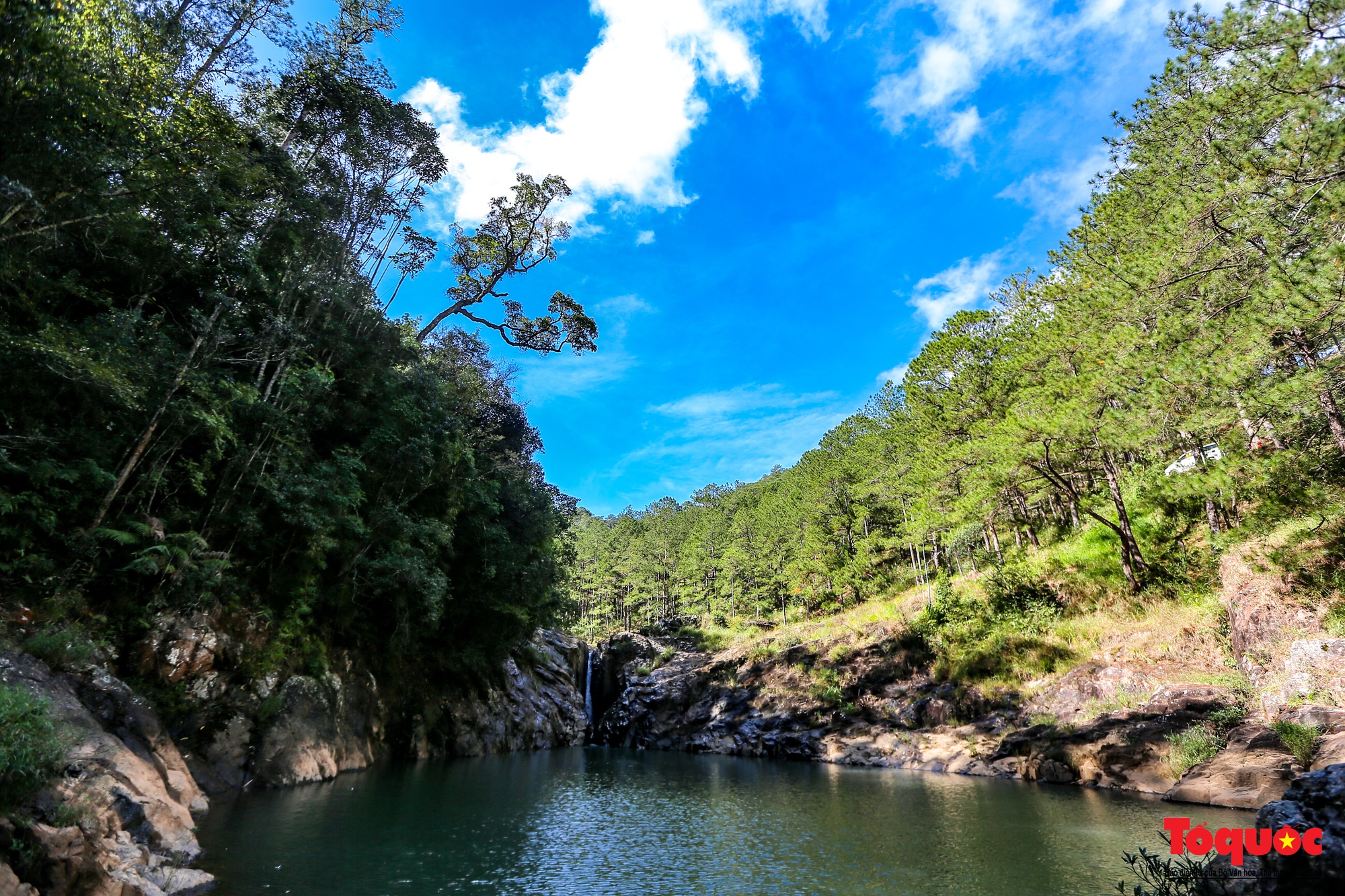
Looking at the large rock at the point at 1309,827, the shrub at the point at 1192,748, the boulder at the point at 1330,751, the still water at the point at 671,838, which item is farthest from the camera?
the shrub at the point at 1192,748

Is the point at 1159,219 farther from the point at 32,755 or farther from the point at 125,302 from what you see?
the point at 125,302

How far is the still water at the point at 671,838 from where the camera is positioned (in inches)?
372

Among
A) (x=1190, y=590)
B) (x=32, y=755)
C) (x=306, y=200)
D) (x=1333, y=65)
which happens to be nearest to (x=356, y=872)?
(x=32, y=755)

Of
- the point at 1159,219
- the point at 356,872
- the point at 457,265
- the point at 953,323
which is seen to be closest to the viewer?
the point at 356,872

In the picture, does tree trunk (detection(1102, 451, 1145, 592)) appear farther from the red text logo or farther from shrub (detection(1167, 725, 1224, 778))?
the red text logo

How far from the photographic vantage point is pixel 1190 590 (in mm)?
21094

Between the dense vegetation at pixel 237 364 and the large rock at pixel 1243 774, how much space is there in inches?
904

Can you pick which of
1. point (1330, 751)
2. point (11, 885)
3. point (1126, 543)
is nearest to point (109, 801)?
point (11, 885)

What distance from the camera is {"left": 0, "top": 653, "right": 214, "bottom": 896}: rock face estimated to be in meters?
5.87

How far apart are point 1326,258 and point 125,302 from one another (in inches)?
1036

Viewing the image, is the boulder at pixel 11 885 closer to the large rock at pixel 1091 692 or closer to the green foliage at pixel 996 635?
the large rock at pixel 1091 692

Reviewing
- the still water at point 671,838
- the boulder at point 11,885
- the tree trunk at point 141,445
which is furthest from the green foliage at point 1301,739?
the tree trunk at point 141,445

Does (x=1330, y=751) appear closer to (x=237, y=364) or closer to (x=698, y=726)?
(x=237, y=364)

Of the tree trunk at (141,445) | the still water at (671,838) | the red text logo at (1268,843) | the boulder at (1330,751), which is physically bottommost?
the still water at (671,838)
